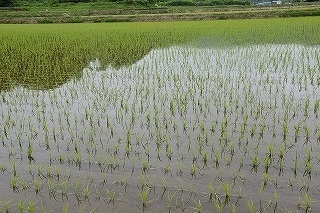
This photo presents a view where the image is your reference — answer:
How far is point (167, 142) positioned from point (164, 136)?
10.2 inches

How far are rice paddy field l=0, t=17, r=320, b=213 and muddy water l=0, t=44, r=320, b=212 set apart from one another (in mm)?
15

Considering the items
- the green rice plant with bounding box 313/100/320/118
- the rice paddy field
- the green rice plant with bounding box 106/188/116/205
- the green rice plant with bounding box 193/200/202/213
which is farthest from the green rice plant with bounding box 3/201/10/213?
the green rice plant with bounding box 313/100/320/118

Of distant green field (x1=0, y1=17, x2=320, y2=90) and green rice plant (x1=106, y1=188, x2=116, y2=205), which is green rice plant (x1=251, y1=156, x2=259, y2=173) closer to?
green rice plant (x1=106, y1=188, x2=116, y2=205)

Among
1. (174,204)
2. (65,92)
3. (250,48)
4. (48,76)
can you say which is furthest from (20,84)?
(250,48)

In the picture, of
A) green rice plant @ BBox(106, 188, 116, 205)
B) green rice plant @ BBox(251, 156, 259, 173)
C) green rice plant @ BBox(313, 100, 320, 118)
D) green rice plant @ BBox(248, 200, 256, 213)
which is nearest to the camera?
green rice plant @ BBox(248, 200, 256, 213)

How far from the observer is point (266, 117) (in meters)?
4.45

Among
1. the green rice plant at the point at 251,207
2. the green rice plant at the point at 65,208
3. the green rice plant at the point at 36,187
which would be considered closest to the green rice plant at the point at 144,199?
the green rice plant at the point at 65,208

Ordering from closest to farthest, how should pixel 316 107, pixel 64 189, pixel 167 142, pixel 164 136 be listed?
pixel 64 189 < pixel 167 142 < pixel 164 136 < pixel 316 107

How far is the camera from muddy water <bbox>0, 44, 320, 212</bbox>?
2750 millimetres

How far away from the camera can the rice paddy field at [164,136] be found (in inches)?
108

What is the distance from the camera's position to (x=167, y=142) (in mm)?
3715

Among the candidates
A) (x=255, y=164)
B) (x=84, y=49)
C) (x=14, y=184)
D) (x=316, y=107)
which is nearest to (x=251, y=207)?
(x=255, y=164)

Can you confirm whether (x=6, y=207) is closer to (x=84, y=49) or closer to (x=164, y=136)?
(x=164, y=136)

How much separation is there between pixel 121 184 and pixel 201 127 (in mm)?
1515
